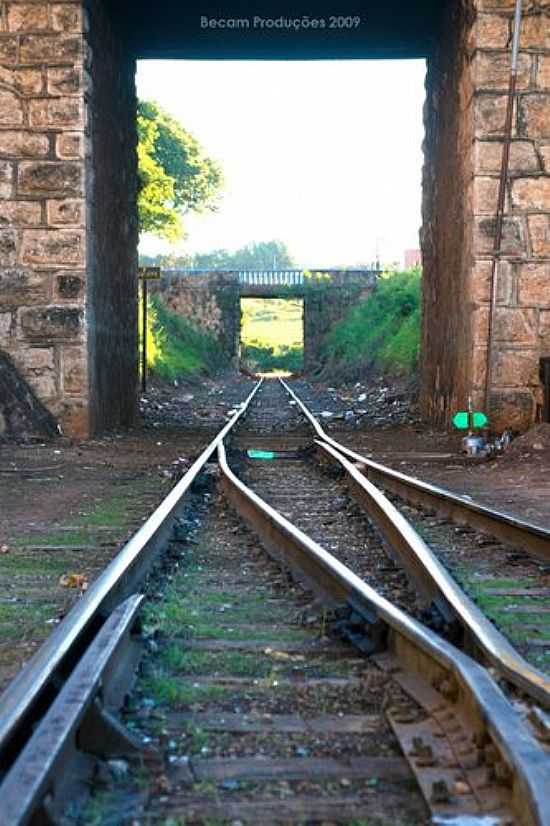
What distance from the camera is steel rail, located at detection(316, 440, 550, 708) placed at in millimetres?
2742

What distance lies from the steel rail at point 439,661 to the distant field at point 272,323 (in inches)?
2439

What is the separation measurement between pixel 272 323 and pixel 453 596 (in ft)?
287

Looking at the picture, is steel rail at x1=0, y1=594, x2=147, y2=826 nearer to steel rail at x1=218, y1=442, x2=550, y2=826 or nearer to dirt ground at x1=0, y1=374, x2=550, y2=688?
dirt ground at x1=0, y1=374, x2=550, y2=688

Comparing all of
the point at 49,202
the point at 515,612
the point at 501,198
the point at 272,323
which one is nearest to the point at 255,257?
the point at 272,323

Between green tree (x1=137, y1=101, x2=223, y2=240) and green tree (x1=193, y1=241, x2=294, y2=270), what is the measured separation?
55.1m

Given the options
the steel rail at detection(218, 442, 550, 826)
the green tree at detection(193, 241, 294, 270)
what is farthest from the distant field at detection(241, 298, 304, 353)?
the steel rail at detection(218, 442, 550, 826)

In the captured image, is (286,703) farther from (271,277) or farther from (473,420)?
(271,277)

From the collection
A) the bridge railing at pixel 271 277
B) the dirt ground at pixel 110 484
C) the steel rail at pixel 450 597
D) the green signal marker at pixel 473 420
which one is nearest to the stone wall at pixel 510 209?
the green signal marker at pixel 473 420

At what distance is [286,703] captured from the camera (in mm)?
2893

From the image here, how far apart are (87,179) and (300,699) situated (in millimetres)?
8937

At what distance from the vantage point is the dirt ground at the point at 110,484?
4281 mm

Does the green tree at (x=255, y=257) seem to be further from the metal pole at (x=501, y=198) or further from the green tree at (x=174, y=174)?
the metal pole at (x=501, y=198)

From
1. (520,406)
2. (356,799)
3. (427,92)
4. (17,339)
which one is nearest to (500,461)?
(520,406)

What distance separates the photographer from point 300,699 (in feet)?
9.59
